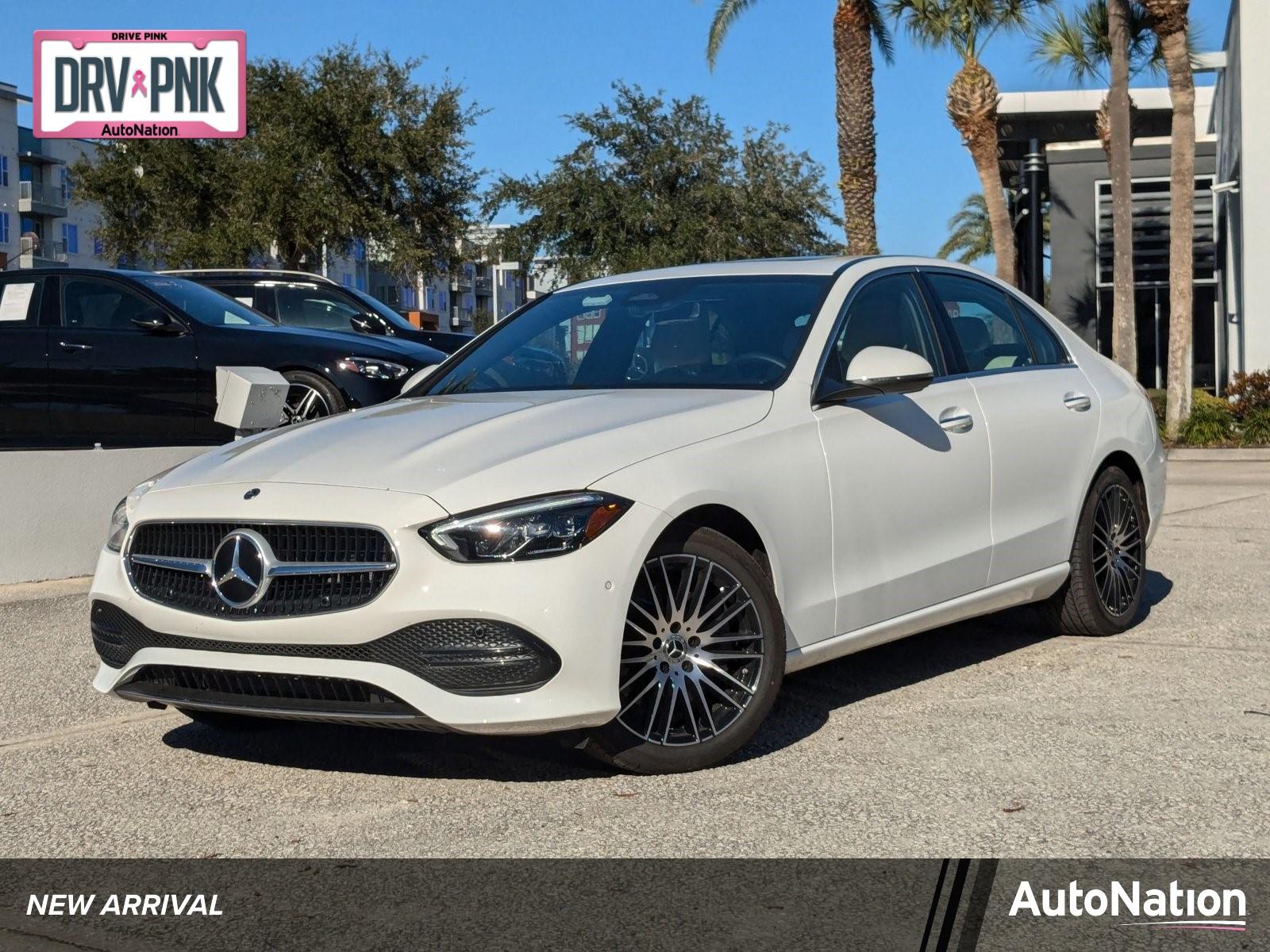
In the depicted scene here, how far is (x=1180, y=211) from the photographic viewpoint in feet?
71.5

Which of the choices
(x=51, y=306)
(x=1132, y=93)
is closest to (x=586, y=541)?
(x=51, y=306)

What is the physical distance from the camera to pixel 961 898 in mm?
3619

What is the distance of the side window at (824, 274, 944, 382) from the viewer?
221 inches

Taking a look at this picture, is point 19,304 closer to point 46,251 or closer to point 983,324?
point 983,324

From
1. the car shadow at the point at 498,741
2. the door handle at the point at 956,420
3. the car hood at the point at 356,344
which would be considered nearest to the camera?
the car shadow at the point at 498,741

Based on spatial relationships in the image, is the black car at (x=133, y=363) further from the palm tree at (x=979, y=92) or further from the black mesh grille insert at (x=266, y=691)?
the palm tree at (x=979, y=92)

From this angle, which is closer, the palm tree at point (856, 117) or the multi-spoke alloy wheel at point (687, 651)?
the multi-spoke alloy wheel at point (687, 651)

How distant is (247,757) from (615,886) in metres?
1.86

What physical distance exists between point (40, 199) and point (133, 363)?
89247 millimetres

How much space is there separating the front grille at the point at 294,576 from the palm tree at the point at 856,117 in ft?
60.7

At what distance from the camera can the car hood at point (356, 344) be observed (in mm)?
11305

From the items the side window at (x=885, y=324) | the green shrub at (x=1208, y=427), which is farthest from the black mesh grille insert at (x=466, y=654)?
the green shrub at (x=1208, y=427)

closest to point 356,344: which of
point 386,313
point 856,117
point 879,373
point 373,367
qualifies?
point 373,367

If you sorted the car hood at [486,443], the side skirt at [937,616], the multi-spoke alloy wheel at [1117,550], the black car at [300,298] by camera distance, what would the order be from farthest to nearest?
the black car at [300,298], the multi-spoke alloy wheel at [1117,550], the side skirt at [937,616], the car hood at [486,443]
